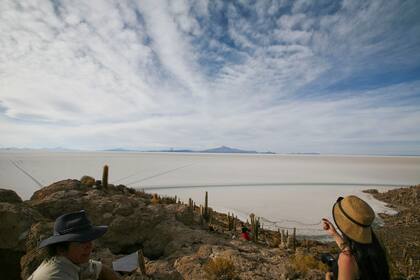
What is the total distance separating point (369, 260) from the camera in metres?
2.09

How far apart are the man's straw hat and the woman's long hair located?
5 centimetres

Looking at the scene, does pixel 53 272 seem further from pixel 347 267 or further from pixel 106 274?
pixel 347 267

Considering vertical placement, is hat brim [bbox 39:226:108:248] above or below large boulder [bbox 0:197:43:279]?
above

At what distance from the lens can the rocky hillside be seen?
5.43 metres

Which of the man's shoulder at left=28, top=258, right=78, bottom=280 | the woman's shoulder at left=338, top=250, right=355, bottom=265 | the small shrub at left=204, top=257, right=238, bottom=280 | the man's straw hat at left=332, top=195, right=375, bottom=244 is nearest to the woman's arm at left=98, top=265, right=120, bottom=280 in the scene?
the man's shoulder at left=28, top=258, right=78, bottom=280

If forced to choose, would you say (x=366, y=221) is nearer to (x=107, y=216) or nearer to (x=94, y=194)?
(x=107, y=216)

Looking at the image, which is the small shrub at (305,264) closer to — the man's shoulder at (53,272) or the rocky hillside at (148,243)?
the rocky hillside at (148,243)

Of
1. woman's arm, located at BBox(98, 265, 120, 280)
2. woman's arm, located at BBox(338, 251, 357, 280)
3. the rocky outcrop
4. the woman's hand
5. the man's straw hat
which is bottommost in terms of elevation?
the rocky outcrop

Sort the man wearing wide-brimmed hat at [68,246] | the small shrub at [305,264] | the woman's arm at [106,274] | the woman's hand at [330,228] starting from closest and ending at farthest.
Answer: the man wearing wide-brimmed hat at [68,246], the woman's hand at [330,228], the woman's arm at [106,274], the small shrub at [305,264]

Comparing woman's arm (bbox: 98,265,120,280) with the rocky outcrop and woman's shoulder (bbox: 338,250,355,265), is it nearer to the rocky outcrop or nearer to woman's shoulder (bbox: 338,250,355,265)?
woman's shoulder (bbox: 338,250,355,265)

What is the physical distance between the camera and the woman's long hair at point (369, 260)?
2.04 m

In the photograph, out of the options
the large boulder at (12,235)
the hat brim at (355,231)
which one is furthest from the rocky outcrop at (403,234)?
the large boulder at (12,235)

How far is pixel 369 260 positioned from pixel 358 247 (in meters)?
0.14

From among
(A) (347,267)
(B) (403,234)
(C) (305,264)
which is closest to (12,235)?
(A) (347,267)
